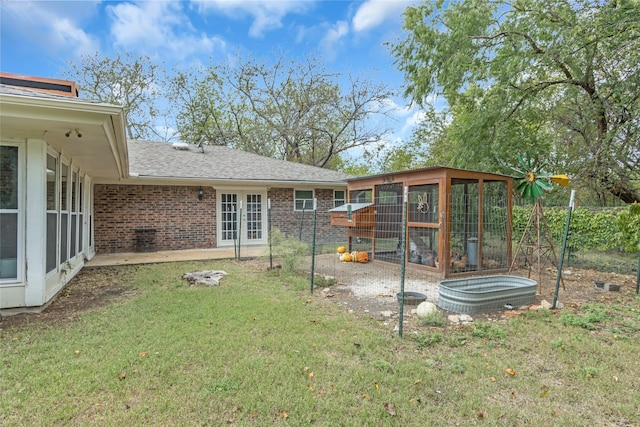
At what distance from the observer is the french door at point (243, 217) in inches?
451

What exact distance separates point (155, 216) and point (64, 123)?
7148mm

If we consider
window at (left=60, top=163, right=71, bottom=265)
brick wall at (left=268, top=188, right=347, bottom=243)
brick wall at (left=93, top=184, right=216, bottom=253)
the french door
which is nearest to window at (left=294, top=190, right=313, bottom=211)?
brick wall at (left=268, top=188, right=347, bottom=243)

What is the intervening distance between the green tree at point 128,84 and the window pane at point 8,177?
17.7 m

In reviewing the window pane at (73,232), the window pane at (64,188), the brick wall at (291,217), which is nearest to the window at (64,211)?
the window pane at (64,188)

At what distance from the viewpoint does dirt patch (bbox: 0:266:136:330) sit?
13.6 ft

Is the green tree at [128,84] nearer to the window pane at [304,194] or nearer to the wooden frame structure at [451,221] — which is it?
the window pane at [304,194]

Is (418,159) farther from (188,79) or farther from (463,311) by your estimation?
(463,311)

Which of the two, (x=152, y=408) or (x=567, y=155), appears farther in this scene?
(x=567, y=155)

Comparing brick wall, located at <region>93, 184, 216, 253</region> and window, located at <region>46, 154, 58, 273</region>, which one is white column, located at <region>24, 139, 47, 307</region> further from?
brick wall, located at <region>93, 184, 216, 253</region>

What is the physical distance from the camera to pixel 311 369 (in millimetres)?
2947

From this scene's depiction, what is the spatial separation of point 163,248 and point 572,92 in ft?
41.5

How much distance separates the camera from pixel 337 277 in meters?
6.99

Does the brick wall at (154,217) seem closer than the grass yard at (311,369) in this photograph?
No

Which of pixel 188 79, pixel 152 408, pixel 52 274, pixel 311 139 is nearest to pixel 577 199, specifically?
pixel 152 408
